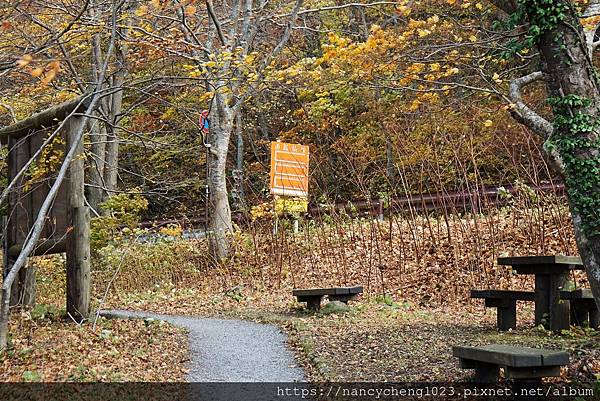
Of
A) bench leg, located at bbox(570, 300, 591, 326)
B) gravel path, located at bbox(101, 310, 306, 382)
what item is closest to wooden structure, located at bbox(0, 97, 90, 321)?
gravel path, located at bbox(101, 310, 306, 382)

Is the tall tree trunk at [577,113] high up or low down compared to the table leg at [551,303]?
up

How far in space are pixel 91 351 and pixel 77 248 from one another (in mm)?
1749

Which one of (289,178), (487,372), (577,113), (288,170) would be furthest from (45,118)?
(288,170)

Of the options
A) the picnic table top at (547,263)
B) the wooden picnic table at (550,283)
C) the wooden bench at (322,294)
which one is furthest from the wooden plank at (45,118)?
the wooden picnic table at (550,283)

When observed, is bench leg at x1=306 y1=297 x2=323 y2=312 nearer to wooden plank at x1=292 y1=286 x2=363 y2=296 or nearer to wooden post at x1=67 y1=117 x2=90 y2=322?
wooden plank at x1=292 y1=286 x2=363 y2=296

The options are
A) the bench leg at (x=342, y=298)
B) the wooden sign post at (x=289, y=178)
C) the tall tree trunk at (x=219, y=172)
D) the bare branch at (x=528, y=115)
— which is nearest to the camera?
the bare branch at (x=528, y=115)

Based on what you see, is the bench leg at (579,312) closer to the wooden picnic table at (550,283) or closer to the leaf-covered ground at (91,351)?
the wooden picnic table at (550,283)

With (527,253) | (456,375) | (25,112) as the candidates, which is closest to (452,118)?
(527,253)

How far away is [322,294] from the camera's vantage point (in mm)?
9945

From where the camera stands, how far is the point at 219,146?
1550 centimetres

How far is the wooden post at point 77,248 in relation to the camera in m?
8.66

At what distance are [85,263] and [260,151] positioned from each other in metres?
18.8

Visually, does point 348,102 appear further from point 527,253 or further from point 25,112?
point 527,253

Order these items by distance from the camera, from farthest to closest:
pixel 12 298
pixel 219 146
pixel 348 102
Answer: pixel 348 102, pixel 219 146, pixel 12 298
